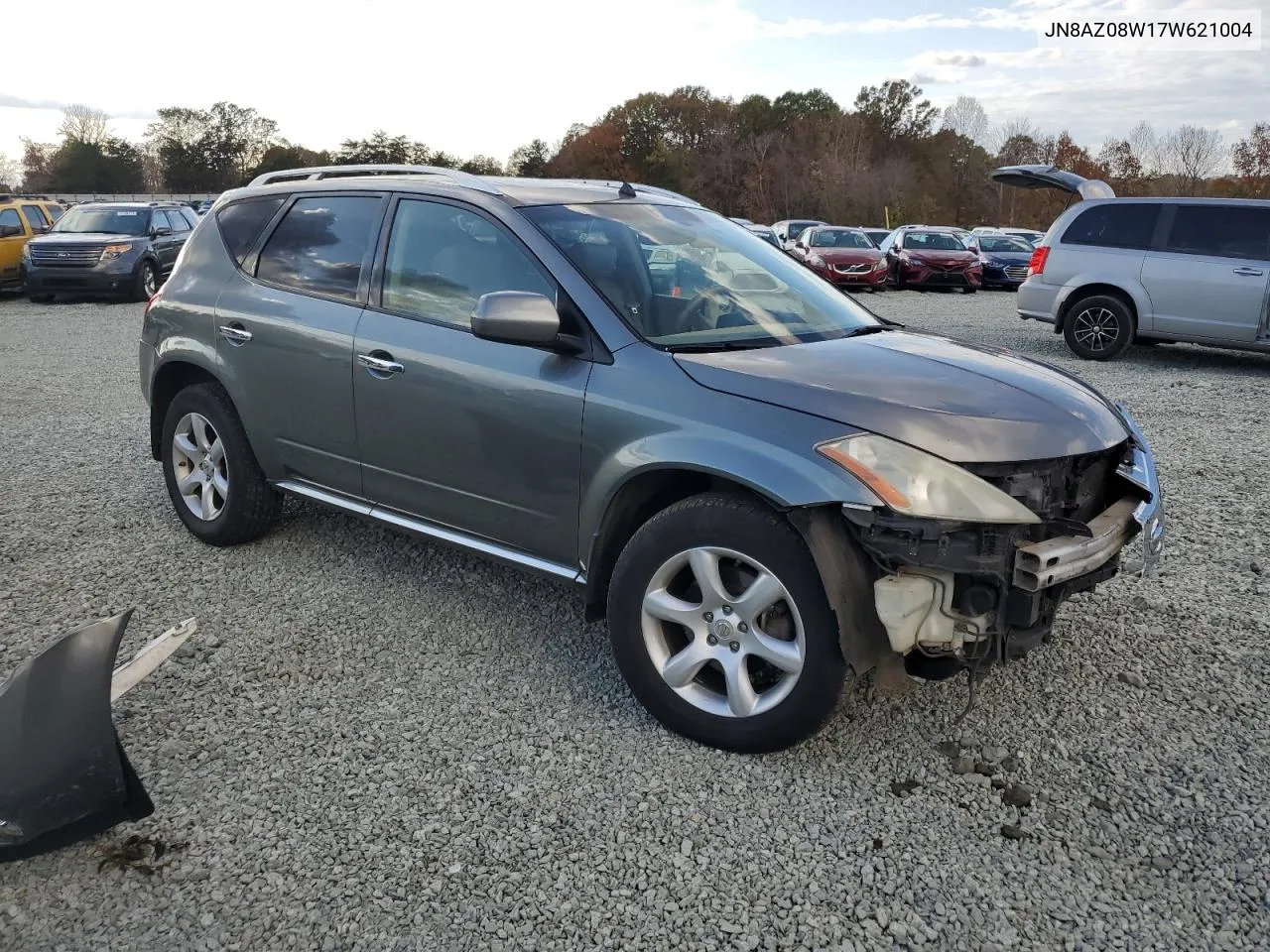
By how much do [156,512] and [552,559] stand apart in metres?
3.00

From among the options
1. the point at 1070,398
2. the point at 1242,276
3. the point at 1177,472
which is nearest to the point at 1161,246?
the point at 1242,276

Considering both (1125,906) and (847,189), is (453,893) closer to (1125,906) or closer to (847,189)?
(1125,906)

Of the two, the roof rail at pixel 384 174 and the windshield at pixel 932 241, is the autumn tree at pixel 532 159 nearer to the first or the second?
the windshield at pixel 932 241

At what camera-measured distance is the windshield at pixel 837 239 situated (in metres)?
22.3

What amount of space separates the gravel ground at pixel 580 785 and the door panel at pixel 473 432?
54 centimetres

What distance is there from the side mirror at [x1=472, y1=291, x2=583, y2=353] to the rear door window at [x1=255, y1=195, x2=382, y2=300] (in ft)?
3.52

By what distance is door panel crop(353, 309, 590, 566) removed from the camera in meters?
3.36

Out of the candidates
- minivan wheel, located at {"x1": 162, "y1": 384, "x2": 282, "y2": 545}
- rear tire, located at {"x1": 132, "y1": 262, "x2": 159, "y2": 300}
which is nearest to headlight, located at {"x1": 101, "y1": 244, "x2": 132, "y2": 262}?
rear tire, located at {"x1": 132, "y1": 262, "x2": 159, "y2": 300}

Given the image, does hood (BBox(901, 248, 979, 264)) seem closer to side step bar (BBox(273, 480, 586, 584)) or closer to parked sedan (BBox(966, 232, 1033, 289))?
parked sedan (BBox(966, 232, 1033, 289))

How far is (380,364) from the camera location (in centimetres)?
382

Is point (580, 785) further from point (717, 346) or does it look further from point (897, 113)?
point (897, 113)

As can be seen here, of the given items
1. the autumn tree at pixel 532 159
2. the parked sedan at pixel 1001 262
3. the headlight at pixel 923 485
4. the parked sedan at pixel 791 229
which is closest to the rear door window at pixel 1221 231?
the headlight at pixel 923 485

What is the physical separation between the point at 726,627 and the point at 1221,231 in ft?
32.0

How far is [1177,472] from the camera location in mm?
6348
